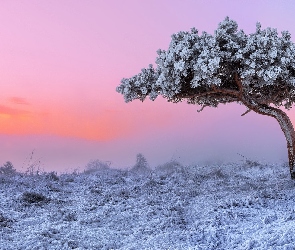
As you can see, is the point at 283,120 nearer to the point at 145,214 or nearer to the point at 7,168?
the point at 145,214

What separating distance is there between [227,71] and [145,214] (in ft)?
24.1

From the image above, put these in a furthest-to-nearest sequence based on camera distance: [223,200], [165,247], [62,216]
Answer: [223,200] < [62,216] < [165,247]

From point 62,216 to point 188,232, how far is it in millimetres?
5127

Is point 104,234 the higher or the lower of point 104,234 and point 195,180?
the lower

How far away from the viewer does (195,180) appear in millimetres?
22328

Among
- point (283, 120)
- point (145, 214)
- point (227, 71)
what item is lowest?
point (145, 214)

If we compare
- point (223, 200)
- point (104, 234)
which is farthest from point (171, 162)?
point (104, 234)

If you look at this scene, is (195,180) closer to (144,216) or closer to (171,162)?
(144,216)

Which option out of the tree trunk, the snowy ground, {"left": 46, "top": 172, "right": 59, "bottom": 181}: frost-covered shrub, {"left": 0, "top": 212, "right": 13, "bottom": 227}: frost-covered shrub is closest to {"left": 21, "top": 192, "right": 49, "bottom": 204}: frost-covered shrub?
the snowy ground

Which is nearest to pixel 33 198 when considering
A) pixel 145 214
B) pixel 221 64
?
pixel 145 214

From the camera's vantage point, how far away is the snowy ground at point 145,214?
11195 millimetres

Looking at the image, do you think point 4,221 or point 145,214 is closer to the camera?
point 4,221

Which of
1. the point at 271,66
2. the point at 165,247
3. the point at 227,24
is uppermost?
the point at 227,24

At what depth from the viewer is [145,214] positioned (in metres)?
14.8
